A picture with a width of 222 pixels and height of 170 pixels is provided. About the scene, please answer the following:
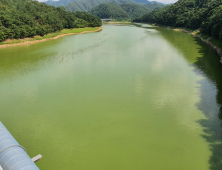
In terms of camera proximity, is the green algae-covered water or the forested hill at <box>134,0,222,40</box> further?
the forested hill at <box>134,0,222,40</box>

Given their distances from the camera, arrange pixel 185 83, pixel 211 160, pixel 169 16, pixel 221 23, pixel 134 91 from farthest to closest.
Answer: pixel 169 16
pixel 221 23
pixel 185 83
pixel 134 91
pixel 211 160

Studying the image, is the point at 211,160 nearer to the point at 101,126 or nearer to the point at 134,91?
the point at 101,126

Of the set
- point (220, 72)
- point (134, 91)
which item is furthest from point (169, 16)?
point (134, 91)

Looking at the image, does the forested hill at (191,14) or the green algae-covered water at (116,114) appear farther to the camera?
the forested hill at (191,14)

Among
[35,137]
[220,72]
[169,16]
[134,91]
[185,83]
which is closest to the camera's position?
[35,137]

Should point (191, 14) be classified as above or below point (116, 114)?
above

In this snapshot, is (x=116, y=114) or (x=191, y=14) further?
(x=191, y=14)

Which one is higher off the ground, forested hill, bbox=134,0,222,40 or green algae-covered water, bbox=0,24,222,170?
forested hill, bbox=134,0,222,40

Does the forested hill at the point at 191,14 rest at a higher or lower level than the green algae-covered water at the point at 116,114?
higher
